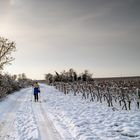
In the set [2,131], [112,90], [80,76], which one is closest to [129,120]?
[2,131]

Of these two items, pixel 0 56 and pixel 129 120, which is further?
pixel 0 56

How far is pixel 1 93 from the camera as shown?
106ft

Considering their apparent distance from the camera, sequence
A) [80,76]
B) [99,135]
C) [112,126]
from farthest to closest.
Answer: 1. [80,76]
2. [112,126]
3. [99,135]

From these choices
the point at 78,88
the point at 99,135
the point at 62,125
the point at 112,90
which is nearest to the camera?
the point at 99,135

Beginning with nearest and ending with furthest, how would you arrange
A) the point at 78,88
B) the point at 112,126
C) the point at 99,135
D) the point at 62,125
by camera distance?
the point at 99,135 → the point at 112,126 → the point at 62,125 → the point at 78,88

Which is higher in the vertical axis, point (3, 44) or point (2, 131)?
point (3, 44)

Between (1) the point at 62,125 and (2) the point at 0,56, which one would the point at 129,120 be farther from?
(2) the point at 0,56

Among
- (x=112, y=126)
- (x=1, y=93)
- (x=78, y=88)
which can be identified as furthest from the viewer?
(x=78, y=88)

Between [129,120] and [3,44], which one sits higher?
[3,44]

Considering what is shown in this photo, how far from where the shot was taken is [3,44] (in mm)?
42094

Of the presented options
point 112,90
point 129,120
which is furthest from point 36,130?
point 112,90

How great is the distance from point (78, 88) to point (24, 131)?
29.8 m

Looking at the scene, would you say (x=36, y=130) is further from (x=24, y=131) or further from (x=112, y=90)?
(x=112, y=90)

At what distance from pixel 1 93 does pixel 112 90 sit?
13.2 meters
